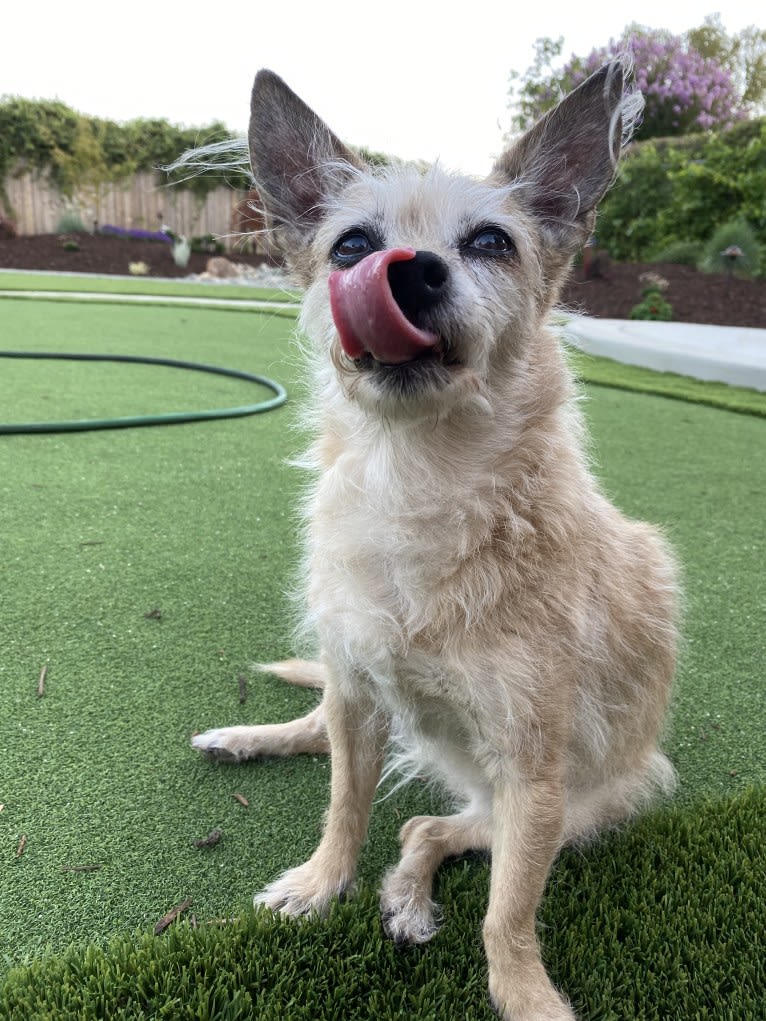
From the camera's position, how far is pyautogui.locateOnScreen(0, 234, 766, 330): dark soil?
1130 centimetres

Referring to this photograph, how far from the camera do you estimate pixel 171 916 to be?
1.59 metres

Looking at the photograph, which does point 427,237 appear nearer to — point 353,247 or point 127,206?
point 353,247

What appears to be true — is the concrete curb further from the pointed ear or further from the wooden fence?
the wooden fence

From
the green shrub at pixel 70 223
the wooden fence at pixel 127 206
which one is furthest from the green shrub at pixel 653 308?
the green shrub at pixel 70 223

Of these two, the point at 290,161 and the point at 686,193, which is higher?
the point at 686,193

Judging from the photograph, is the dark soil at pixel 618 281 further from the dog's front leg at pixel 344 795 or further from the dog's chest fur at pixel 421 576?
the dog's front leg at pixel 344 795

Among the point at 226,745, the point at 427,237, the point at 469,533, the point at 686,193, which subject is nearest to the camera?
the point at 469,533

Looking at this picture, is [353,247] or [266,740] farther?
[266,740]

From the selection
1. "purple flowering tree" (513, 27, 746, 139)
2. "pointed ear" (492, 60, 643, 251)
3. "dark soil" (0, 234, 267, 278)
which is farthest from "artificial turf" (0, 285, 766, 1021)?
"purple flowering tree" (513, 27, 746, 139)

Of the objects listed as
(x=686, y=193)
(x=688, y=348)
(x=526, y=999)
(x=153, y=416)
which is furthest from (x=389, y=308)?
(x=686, y=193)

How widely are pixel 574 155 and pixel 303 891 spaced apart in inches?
77.5

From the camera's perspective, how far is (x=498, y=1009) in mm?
1490

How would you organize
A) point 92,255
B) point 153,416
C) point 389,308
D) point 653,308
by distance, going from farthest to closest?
point 92,255
point 653,308
point 153,416
point 389,308

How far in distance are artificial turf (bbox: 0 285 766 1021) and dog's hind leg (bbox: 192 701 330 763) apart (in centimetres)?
5
